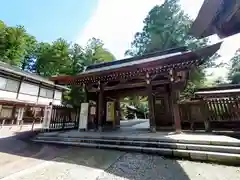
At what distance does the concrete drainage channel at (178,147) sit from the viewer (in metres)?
3.53

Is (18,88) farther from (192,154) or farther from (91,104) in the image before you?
(192,154)

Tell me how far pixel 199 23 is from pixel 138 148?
3940mm

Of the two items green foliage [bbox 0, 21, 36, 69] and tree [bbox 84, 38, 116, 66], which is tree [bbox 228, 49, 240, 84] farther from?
green foliage [bbox 0, 21, 36, 69]

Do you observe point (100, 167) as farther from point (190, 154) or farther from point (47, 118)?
point (47, 118)

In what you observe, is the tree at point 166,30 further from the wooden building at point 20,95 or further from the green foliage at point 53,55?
the wooden building at point 20,95

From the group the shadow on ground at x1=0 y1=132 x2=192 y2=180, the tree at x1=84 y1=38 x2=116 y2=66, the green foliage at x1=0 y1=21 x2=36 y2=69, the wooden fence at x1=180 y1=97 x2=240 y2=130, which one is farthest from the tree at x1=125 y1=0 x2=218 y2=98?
the green foliage at x1=0 y1=21 x2=36 y2=69

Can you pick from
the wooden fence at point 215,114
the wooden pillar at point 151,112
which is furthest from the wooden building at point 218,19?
the wooden fence at point 215,114

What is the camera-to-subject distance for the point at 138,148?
4.50 meters

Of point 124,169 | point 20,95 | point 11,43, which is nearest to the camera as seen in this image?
point 124,169

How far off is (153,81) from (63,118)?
587cm

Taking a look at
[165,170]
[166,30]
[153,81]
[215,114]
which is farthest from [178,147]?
[166,30]

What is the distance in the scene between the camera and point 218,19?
1622 mm

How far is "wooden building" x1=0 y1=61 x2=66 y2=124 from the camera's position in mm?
13242

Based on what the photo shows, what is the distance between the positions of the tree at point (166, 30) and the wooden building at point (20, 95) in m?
14.2
